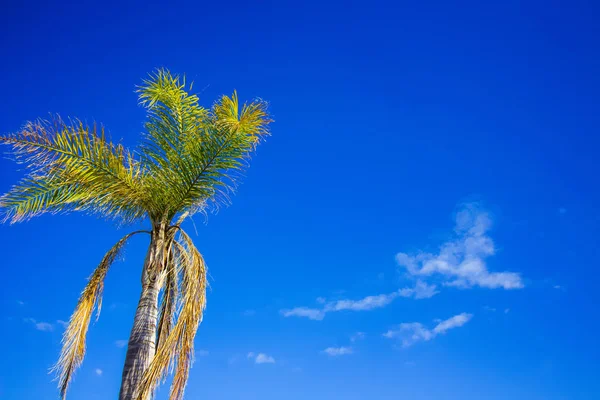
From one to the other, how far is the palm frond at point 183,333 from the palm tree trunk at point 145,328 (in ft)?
1.02

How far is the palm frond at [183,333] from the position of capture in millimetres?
9297

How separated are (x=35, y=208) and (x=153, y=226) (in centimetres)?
262

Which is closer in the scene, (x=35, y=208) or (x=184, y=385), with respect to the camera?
(x=184, y=385)

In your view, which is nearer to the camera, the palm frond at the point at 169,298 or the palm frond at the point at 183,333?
the palm frond at the point at 183,333

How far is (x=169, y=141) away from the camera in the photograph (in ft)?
39.3

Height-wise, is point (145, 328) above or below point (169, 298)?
below

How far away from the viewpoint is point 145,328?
33.9ft

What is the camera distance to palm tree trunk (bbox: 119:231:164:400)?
32.1 feet

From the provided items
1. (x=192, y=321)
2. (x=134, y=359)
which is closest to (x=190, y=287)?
(x=192, y=321)

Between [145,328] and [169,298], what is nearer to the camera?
[145,328]

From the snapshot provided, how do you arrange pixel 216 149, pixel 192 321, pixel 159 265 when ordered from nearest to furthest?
pixel 192 321 → pixel 159 265 → pixel 216 149

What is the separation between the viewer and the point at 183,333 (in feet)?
32.5

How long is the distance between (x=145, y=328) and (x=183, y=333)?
955 mm

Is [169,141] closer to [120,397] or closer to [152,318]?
[152,318]
